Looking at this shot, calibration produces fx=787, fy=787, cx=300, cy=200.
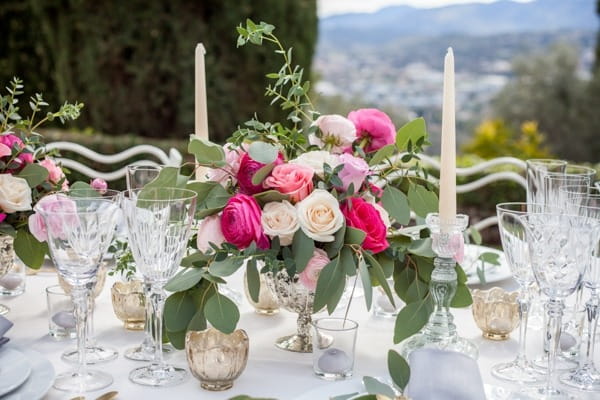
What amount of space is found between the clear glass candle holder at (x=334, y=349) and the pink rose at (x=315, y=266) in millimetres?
67

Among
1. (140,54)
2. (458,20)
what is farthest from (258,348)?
(458,20)

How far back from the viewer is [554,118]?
1056 cm

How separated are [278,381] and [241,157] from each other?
0.38 metres

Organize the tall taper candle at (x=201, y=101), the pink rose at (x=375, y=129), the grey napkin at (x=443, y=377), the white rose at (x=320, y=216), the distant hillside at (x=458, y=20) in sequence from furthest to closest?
1. the distant hillside at (x=458, y=20)
2. the tall taper candle at (x=201, y=101)
3. the pink rose at (x=375, y=129)
4. the white rose at (x=320, y=216)
5. the grey napkin at (x=443, y=377)

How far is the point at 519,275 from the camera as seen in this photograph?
4.39 feet

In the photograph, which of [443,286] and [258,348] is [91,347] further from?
[443,286]

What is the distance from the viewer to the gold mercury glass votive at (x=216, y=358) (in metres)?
1.20

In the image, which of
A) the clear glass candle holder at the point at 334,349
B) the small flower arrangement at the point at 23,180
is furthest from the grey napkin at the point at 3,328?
the clear glass candle holder at the point at 334,349

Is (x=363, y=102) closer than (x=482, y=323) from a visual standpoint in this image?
No

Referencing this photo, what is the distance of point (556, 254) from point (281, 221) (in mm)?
423

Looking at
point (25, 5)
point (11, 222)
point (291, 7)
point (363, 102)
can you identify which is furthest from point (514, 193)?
point (363, 102)

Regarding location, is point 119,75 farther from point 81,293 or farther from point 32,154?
point 81,293

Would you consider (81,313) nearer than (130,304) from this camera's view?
Yes

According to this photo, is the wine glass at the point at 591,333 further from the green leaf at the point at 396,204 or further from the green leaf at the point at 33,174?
the green leaf at the point at 33,174
